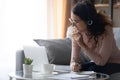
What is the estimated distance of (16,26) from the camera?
9.57ft

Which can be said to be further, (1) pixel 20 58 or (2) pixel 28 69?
(1) pixel 20 58

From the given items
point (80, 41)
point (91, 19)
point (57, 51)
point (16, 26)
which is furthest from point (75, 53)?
point (16, 26)

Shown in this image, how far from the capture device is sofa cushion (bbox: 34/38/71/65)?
253 cm

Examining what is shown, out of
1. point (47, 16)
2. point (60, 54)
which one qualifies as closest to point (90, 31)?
point (60, 54)

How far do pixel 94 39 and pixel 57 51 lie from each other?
0.67 metres

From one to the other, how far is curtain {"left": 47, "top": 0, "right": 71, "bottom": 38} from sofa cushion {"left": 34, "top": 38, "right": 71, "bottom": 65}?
2.28ft

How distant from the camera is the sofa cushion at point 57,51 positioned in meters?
2.53

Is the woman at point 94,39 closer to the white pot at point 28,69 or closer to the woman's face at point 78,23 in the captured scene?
the woman's face at point 78,23

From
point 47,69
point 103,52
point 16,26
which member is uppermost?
point 16,26

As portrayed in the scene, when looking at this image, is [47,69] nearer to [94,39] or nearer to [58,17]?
[94,39]

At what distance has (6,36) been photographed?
9.29ft

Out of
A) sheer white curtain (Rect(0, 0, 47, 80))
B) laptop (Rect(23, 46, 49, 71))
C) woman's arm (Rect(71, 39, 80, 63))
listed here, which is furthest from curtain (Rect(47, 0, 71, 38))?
laptop (Rect(23, 46, 49, 71))

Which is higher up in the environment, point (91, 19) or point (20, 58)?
point (91, 19)

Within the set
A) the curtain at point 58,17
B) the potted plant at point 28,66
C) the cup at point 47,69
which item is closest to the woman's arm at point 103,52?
the cup at point 47,69
